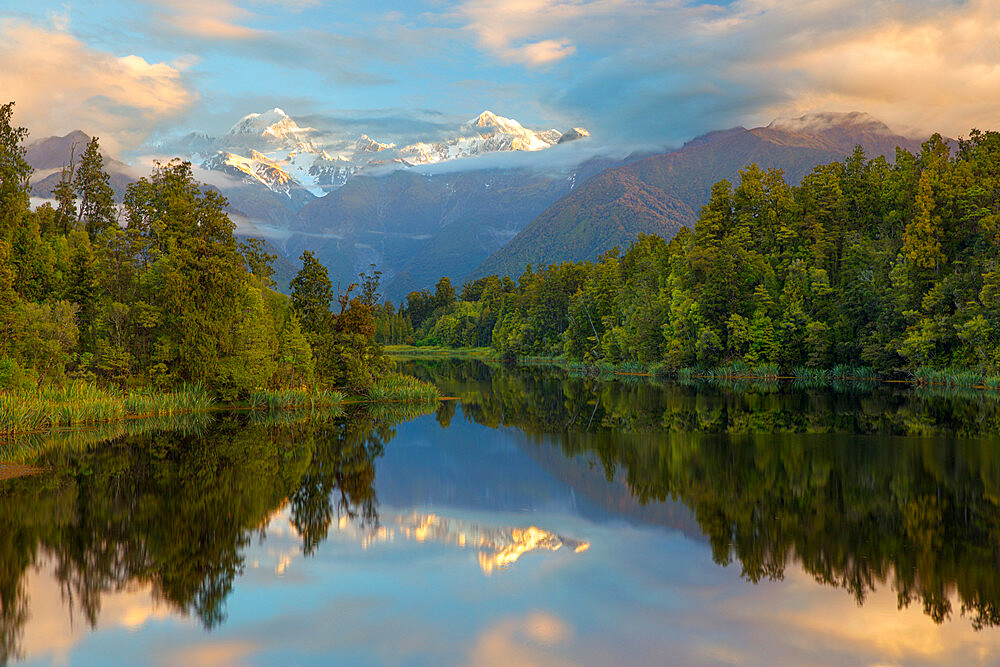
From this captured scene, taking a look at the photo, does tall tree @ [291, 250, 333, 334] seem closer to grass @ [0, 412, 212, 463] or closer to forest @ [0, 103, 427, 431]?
forest @ [0, 103, 427, 431]

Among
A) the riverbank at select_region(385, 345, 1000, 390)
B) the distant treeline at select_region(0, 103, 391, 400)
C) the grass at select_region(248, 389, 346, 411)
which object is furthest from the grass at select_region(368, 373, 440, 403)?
the riverbank at select_region(385, 345, 1000, 390)

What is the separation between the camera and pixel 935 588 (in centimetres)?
1396

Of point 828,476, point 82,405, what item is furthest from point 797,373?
point 82,405

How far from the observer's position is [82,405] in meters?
37.0

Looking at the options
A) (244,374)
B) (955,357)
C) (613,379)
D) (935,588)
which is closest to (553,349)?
(613,379)

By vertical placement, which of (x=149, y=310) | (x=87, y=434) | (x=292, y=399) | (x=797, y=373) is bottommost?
(x=797, y=373)

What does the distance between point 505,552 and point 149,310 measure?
1324 inches

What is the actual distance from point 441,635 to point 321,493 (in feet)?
39.2

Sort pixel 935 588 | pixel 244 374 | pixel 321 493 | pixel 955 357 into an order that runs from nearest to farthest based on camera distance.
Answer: pixel 935 588, pixel 321 493, pixel 244 374, pixel 955 357

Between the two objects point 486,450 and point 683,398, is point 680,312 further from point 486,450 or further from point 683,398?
point 486,450

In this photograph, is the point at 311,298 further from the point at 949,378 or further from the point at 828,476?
the point at 949,378

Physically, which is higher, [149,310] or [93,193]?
[93,193]

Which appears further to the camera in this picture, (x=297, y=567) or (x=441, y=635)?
(x=297, y=567)

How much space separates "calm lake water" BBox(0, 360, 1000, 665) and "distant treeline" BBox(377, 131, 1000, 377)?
40028 mm
